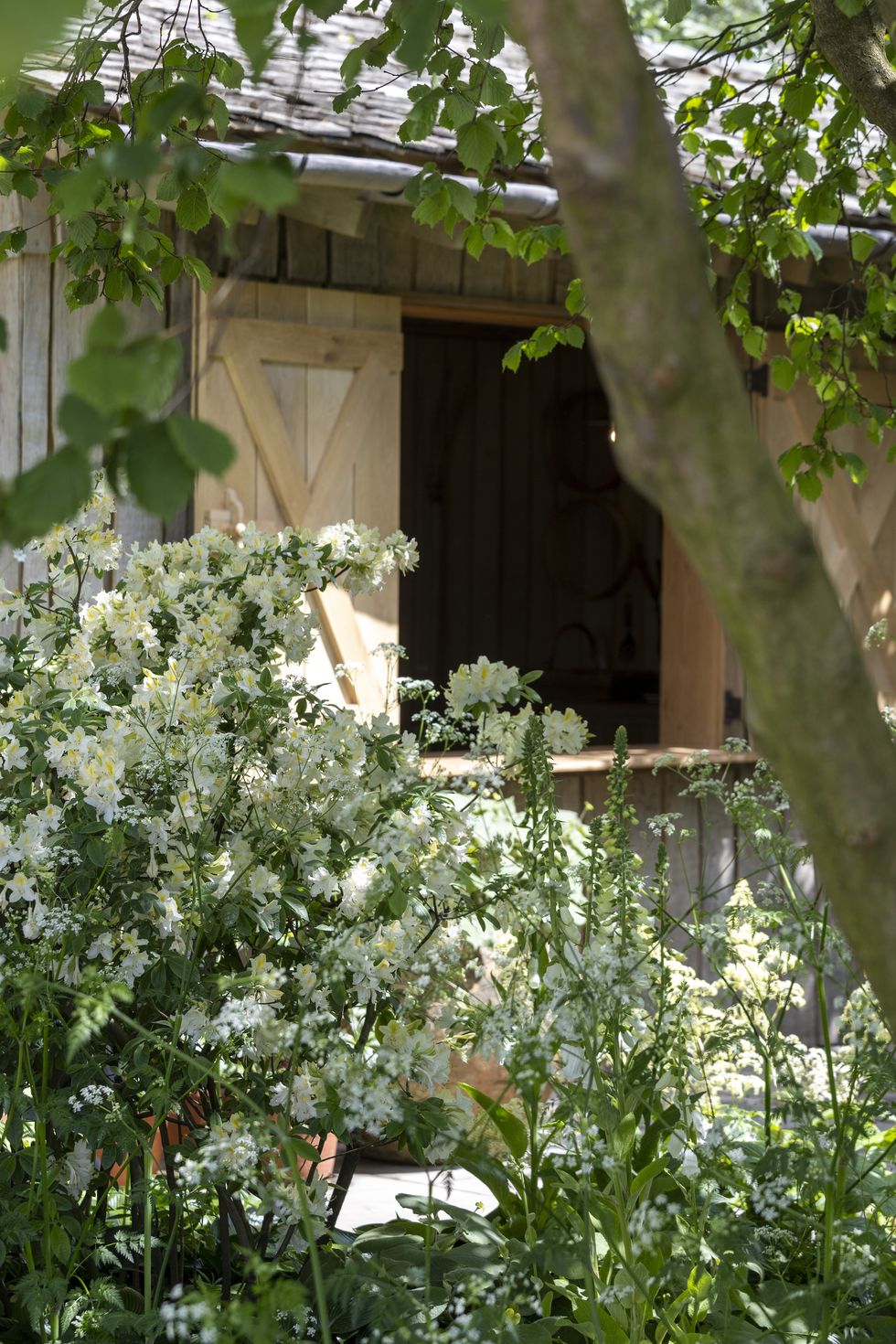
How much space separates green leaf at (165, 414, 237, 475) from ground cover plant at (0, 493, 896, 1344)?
36.0 inches

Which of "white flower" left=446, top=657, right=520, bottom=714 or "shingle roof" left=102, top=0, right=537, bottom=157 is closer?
"white flower" left=446, top=657, right=520, bottom=714

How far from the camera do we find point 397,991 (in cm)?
259

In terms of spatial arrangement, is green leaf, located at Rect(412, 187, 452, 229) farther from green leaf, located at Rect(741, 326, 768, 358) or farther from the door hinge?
the door hinge

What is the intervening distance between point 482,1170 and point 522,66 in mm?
5954

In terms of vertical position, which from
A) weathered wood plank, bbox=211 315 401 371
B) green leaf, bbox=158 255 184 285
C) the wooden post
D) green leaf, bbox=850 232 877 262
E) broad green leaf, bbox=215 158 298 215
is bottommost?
broad green leaf, bbox=215 158 298 215

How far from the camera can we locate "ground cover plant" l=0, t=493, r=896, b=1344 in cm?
202

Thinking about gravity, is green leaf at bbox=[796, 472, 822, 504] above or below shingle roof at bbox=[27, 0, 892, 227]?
below

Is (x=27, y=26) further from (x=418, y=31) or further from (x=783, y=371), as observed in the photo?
(x=783, y=371)

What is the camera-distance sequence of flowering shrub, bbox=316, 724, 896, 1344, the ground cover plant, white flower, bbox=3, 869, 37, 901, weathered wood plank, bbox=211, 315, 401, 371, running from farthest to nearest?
weathered wood plank, bbox=211, 315, 401, 371 → white flower, bbox=3, 869, 37, 901 → the ground cover plant → flowering shrub, bbox=316, 724, 896, 1344

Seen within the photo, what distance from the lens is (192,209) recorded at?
8.88 ft

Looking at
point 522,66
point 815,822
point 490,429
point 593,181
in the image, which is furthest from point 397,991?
point 490,429

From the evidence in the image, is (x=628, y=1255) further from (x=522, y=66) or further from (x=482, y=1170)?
(x=522, y=66)

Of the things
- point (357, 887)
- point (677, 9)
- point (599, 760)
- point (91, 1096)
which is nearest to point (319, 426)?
point (599, 760)

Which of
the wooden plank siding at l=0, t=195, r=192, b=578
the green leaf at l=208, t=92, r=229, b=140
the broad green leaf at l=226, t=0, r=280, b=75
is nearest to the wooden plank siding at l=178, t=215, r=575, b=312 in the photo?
the wooden plank siding at l=0, t=195, r=192, b=578
